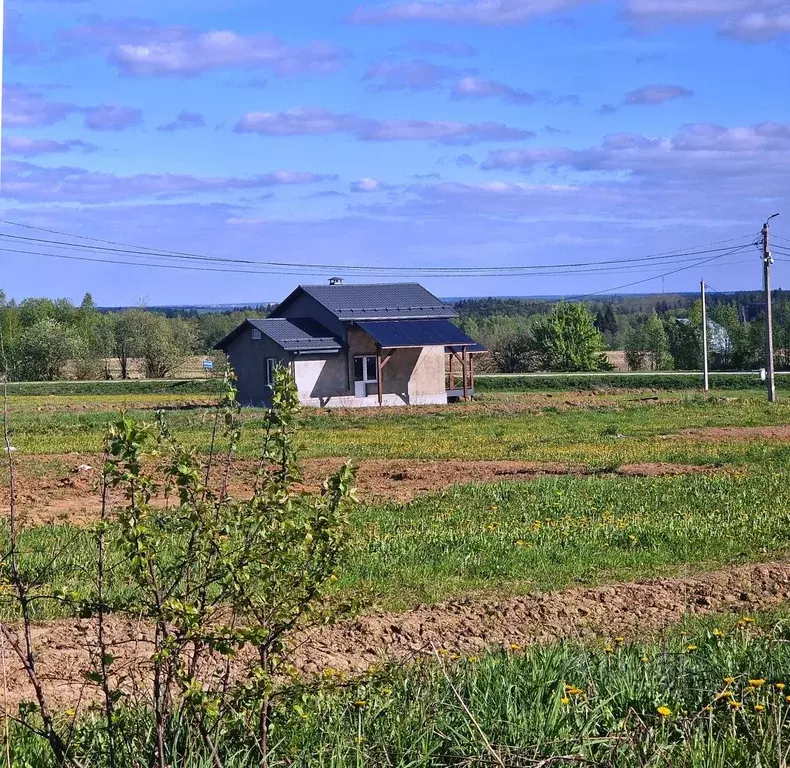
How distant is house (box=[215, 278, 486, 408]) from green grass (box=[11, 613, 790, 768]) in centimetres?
3691

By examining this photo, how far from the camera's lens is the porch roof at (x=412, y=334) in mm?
44156

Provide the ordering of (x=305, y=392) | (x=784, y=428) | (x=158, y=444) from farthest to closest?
(x=305, y=392) < (x=784, y=428) < (x=158, y=444)

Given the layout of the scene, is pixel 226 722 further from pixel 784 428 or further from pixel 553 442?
pixel 784 428

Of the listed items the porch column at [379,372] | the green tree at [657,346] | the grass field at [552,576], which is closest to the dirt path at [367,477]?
the grass field at [552,576]

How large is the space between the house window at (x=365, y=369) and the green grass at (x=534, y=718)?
38.9 m

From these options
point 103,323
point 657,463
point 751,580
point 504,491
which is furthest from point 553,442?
point 103,323

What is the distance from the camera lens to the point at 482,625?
9.30 meters

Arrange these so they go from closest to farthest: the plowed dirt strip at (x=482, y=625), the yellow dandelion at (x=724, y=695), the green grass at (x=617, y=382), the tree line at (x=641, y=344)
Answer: the yellow dandelion at (x=724, y=695)
the plowed dirt strip at (x=482, y=625)
the green grass at (x=617, y=382)
the tree line at (x=641, y=344)

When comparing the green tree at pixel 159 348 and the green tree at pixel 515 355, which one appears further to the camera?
the green tree at pixel 515 355

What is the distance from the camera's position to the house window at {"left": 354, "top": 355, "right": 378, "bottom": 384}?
4600 cm

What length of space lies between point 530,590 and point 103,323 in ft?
253

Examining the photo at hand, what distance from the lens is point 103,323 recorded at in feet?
275

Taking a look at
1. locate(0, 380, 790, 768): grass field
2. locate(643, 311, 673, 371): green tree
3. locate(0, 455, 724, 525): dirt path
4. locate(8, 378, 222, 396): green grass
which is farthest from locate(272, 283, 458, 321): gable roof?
locate(643, 311, 673, 371): green tree

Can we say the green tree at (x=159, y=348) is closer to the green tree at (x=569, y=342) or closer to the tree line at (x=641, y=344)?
the tree line at (x=641, y=344)
